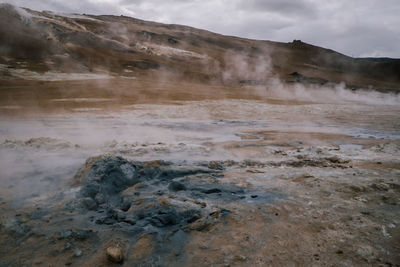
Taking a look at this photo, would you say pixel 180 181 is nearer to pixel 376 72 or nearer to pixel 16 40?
pixel 16 40

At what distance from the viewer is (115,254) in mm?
2105

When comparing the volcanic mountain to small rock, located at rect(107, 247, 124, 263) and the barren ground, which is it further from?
small rock, located at rect(107, 247, 124, 263)

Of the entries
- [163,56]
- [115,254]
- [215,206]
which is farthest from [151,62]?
[115,254]

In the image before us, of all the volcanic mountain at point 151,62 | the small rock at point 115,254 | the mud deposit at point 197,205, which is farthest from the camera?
the volcanic mountain at point 151,62

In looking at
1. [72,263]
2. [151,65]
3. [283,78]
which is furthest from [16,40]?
[72,263]

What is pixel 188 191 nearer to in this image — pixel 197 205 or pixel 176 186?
pixel 176 186

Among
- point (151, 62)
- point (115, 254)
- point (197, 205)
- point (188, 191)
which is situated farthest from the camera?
point (151, 62)

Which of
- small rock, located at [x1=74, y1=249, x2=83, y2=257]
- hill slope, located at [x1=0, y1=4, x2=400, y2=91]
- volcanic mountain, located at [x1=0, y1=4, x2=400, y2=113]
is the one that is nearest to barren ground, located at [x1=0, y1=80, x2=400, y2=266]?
small rock, located at [x1=74, y1=249, x2=83, y2=257]

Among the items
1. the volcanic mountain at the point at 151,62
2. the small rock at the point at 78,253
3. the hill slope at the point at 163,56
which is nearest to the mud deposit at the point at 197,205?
the small rock at the point at 78,253

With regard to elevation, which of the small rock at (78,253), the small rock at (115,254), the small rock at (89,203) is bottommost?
the small rock at (78,253)

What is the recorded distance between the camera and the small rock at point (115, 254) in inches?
82.5

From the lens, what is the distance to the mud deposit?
86.9 inches

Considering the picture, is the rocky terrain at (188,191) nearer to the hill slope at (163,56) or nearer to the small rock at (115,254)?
the small rock at (115,254)

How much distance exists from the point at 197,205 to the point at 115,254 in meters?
1.05
